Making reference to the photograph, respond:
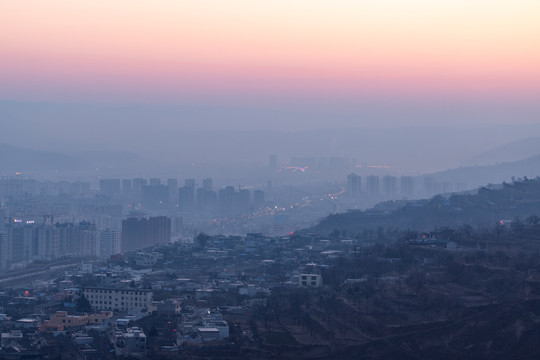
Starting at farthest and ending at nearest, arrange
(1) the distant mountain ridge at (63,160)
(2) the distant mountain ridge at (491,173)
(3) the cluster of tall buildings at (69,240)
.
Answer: (1) the distant mountain ridge at (63,160) < (2) the distant mountain ridge at (491,173) < (3) the cluster of tall buildings at (69,240)

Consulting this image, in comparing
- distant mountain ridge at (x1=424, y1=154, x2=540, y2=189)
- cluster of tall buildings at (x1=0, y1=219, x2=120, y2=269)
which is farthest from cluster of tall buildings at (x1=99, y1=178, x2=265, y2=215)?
cluster of tall buildings at (x1=0, y1=219, x2=120, y2=269)

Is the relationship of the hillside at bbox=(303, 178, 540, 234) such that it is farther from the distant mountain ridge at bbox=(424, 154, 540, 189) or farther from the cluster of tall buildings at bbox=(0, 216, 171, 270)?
the distant mountain ridge at bbox=(424, 154, 540, 189)

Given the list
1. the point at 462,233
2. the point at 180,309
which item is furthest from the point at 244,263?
the point at 180,309

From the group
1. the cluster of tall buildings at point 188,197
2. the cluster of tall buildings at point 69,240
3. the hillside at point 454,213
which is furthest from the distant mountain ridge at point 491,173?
the cluster of tall buildings at point 69,240

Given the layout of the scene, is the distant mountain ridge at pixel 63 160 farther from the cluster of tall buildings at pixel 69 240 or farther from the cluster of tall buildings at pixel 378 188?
the cluster of tall buildings at pixel 69 240

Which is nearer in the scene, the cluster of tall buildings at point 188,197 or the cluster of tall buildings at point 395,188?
the cluster of tall buildings at point 188,197

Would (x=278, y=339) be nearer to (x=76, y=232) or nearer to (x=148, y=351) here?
(x=148, y=351)

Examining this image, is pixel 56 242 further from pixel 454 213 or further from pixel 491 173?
pixel 491 173

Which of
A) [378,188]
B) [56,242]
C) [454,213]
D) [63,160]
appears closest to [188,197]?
[378,188]
